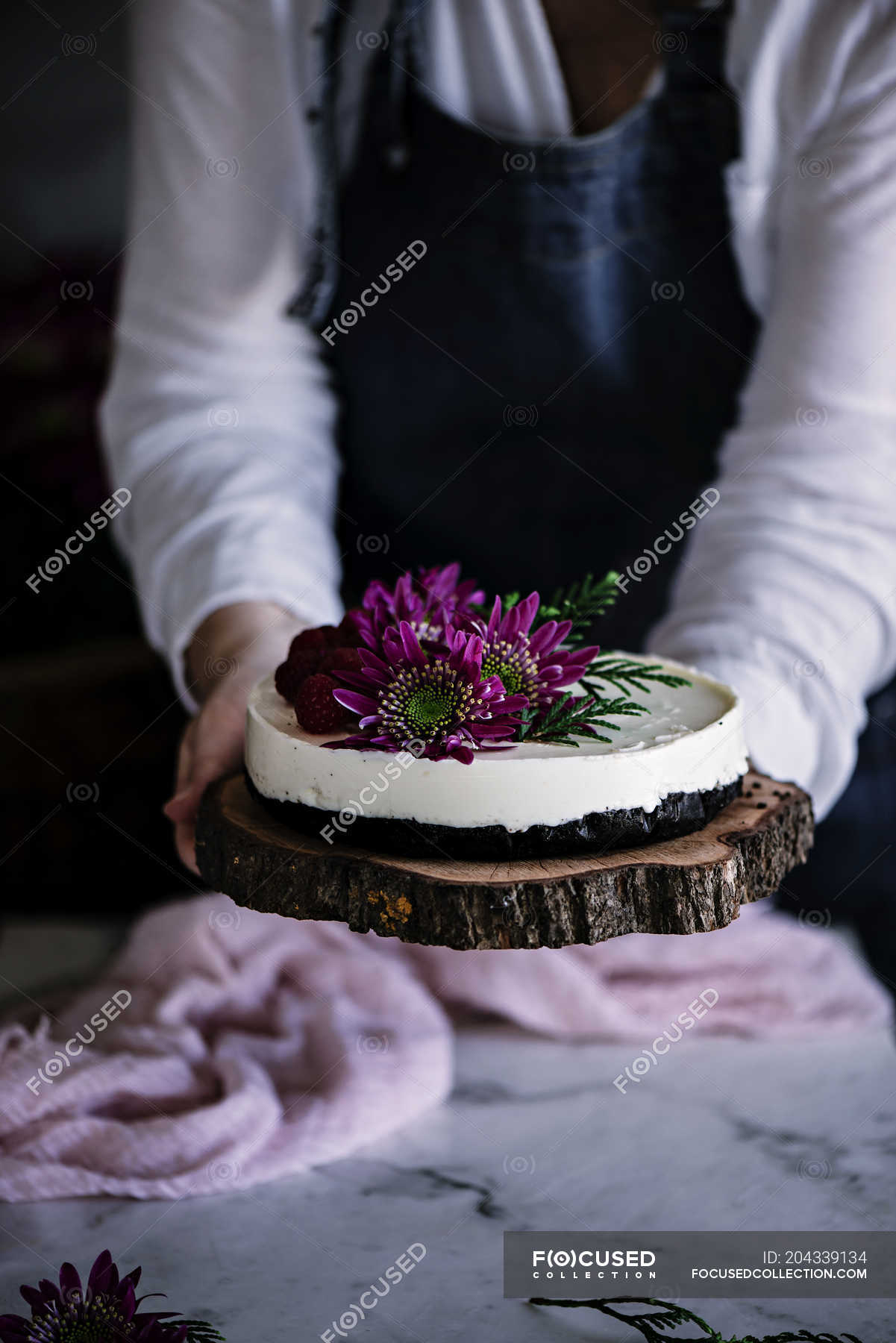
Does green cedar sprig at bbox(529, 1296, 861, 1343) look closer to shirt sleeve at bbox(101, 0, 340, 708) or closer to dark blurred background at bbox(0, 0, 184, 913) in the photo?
shirt sleeve at bbox(101, 0, 340, 708)

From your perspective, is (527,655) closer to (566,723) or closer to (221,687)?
(566,723)

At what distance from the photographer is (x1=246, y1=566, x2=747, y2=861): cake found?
2.30 ft

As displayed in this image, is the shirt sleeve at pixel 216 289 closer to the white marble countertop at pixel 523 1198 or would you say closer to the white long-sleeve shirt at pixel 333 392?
the white long-sleeve shirt at pixel 333 392

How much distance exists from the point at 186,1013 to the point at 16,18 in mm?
1768

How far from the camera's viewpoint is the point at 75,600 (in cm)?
180

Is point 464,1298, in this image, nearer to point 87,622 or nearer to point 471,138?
point 471,138

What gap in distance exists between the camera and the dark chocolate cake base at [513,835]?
2.32ft

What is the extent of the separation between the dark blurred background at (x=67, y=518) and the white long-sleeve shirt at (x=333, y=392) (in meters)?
0.22

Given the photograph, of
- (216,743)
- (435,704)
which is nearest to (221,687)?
(216,743)

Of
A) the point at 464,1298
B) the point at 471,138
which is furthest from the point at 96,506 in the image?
the point at 464,1298

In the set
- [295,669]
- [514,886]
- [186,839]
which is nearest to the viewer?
[514,886]

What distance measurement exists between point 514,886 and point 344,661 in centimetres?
18

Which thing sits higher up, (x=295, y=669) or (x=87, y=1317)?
(x=295, y=669)

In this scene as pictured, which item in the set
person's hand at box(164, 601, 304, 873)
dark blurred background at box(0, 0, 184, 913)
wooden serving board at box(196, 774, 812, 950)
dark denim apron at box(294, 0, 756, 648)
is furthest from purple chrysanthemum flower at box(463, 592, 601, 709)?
dark blurred background at box(0, 0, 184, 913)
